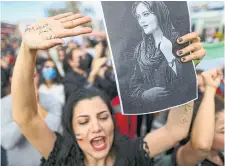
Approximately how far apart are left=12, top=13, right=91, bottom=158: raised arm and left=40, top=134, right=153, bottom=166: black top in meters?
0.15

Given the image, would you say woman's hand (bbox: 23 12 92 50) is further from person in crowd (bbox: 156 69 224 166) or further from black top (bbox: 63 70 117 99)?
black top (bbox: 63 70 117 99)

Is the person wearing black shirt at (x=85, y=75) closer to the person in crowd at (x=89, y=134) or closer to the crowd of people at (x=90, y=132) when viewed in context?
the crowd of people at (x=90, y=132)

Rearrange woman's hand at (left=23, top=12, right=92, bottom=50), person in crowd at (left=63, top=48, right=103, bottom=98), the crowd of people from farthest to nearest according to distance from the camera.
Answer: person in crowd at (left=63, top=48, right=103, bottom=98) → the crowd of people → woman's hand at (left=23, top=12, right=92, bottom=50)

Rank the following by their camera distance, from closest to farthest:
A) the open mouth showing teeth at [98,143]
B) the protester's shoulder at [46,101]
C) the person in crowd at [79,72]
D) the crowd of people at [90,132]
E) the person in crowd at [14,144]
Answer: the crowd of people at [90,132], the open mouth showing teeth at [98,143], the person in crowd at [14,144], the protester's shoulder at [46,101], the person in crowd at [79,72]

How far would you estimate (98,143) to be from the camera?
134 centimetres

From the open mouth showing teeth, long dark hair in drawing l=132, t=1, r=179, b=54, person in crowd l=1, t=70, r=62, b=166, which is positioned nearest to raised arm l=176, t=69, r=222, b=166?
long dark hair in drawing l=132, t=1, r=179, b=54

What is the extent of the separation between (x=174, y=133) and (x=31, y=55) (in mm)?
721

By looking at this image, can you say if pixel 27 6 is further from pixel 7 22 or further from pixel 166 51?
pixel 166 51

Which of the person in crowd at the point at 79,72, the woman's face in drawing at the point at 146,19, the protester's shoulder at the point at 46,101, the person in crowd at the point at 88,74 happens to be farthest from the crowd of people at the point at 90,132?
the person in crowd at the point at 88,74

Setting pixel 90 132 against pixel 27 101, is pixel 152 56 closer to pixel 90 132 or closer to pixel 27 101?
pixel 90 132

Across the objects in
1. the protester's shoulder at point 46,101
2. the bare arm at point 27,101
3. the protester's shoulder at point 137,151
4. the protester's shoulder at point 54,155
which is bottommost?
the protester's shoulder at point 137,151

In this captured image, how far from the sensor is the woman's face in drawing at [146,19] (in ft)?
4.08

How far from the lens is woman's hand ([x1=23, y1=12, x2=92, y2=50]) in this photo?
108 cm

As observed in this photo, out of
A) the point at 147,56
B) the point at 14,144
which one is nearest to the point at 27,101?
the point at 147,56
